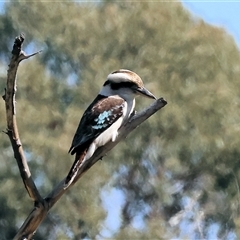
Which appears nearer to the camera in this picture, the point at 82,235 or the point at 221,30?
the point at 82,235

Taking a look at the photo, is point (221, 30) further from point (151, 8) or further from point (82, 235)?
point (82, 235)

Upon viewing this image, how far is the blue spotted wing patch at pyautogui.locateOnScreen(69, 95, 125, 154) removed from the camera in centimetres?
293

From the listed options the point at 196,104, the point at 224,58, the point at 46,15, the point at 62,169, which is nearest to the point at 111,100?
the point at 62,169

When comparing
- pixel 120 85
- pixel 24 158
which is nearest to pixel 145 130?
pixel 120 85

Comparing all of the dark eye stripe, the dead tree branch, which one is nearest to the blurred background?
the dark eye stripe

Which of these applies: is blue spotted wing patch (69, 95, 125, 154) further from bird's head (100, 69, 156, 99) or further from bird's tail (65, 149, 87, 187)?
bird's tail (65, 149, 87, 187)

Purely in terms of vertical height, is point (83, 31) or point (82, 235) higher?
point (83, 31)

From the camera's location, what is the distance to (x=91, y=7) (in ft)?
33.6

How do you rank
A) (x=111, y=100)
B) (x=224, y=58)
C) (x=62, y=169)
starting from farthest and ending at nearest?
(x=224, y=58) < (x=62, y=169) < (x=111, y=100)

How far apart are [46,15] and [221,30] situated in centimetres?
253

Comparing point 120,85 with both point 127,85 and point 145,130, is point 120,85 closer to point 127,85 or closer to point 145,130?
point 127,85

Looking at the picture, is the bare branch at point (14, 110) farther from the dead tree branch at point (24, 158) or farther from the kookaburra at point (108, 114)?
the kookaburra at point (108, 114)

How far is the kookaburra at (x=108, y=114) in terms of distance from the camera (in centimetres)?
286

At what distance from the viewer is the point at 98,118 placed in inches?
123
